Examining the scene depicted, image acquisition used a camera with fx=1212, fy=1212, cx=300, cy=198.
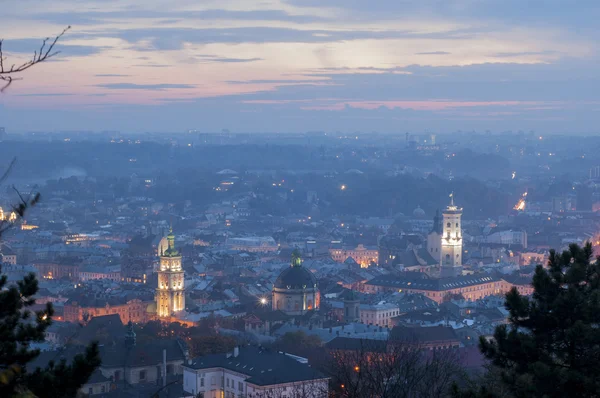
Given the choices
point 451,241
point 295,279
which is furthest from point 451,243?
point 295,279

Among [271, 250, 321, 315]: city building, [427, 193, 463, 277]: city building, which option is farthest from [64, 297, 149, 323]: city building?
[427, 193, 463, 277]: city building

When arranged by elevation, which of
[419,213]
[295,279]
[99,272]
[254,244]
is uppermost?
[419,213]

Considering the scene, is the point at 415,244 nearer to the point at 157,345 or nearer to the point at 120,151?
the point at 157,345

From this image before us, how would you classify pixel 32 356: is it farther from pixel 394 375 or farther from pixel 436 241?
pixel 436 241

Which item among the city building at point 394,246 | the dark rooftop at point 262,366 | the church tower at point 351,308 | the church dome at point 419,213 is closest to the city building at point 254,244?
the city building at point 394,246

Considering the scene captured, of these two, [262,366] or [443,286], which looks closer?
[262,366]

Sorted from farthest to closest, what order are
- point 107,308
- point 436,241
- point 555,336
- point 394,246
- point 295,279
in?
1. point 394,246
2. point 436,241
3. point 107,308
4. point 295,279
5. point 555,336

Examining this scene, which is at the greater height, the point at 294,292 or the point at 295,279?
the point at 295,279
